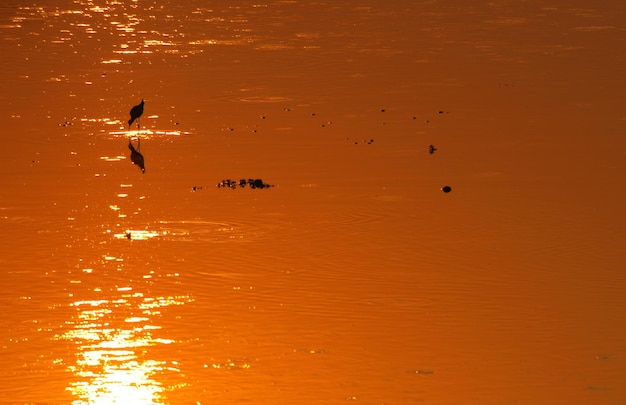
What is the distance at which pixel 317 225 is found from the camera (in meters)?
11.4

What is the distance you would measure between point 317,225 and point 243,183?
1624 millimetres

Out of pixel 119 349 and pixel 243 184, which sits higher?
pixel 119 349

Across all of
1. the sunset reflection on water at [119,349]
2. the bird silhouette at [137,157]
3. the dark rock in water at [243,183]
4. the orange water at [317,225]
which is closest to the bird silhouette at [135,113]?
the orange water at [317,225]

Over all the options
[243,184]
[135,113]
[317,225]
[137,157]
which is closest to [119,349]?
[317,225]

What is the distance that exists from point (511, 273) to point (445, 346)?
1.63 metres

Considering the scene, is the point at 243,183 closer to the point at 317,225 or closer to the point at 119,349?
the point at 317,225

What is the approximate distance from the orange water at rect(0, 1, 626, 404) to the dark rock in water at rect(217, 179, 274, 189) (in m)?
0.14

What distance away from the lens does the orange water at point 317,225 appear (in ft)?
26.9

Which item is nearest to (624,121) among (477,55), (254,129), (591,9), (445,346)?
(254,129)

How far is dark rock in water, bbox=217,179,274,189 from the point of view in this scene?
12.9 metres

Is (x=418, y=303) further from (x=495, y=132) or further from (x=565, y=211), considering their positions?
(x=495, y=132)

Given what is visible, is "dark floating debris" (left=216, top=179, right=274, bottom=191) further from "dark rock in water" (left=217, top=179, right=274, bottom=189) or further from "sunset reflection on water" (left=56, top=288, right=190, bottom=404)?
"sunset reflection on water" (left=56, top=288, right=190, bottom=404)

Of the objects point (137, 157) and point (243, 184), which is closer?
point (243, 184)

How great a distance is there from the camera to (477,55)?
803 inches
